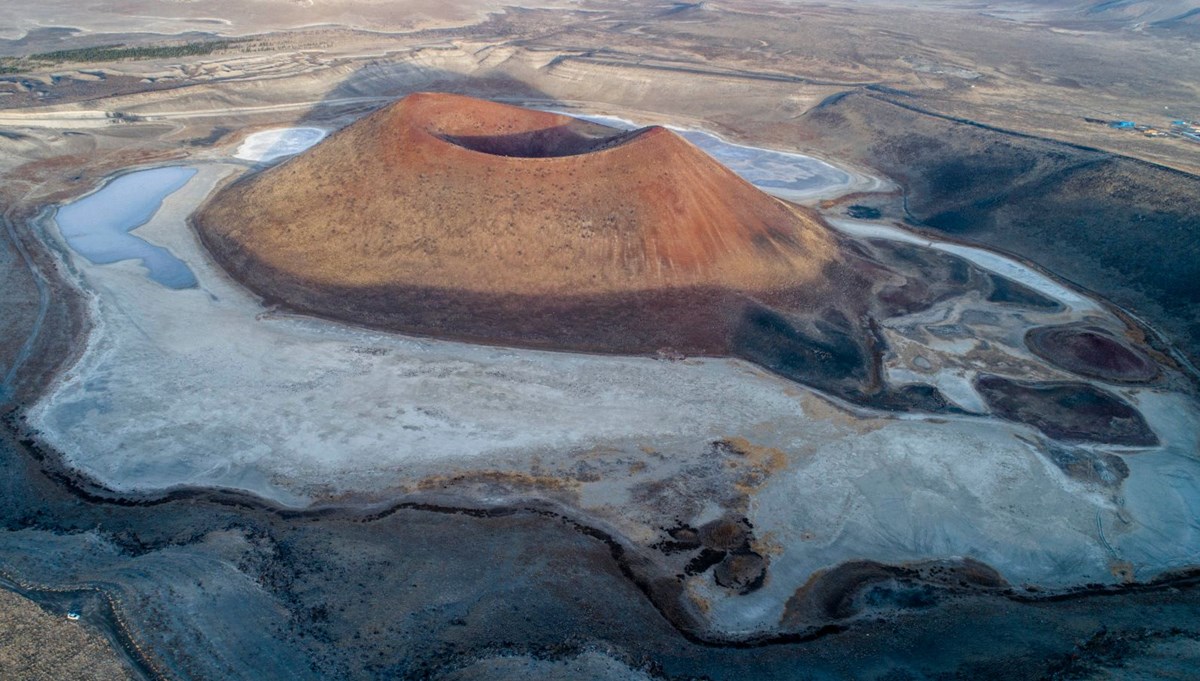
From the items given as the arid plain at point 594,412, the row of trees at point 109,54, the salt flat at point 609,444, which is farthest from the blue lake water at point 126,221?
the row of trees at point 109,54

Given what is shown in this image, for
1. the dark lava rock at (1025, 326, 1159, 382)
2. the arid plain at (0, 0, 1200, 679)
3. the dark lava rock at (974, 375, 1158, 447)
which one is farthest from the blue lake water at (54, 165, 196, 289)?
the dark lava rock at (1025, 326, 1159, 382)

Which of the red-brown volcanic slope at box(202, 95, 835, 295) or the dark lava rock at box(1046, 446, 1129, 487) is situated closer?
the dark lava rock at box(1046, 446, 1129, 487)

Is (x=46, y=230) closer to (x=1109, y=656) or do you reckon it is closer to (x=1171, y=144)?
(x=1109, y=656)

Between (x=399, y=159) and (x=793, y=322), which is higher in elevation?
(x=399, y=159)

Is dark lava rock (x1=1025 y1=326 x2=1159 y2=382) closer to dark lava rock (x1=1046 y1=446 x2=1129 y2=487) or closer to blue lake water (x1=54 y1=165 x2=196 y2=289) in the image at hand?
dark lava rock (x1=1046 y1=446 x2=1129 y2=487)

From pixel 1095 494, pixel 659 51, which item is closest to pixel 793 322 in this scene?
pixel 1095 494

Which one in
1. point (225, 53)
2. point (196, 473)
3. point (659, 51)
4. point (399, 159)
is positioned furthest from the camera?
point (659, 51)
